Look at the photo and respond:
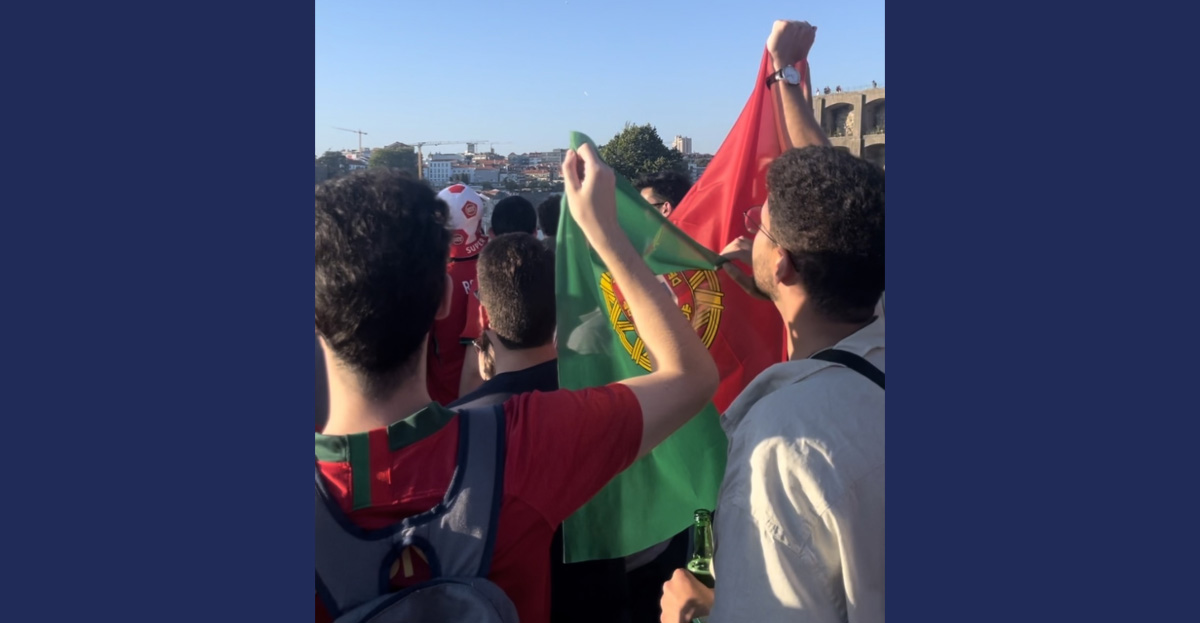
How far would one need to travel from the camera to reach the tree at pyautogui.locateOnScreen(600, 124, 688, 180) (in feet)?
7.52

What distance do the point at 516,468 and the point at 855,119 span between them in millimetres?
1625

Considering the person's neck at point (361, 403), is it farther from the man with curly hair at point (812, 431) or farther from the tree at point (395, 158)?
the man with curly hair at point (812, 431)

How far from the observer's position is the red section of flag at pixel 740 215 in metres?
2.55

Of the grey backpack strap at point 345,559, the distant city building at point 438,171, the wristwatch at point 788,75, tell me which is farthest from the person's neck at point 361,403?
the wristwatch at point 788,75

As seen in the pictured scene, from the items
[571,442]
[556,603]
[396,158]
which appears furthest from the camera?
[556,603]

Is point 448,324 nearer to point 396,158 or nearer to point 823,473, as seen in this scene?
point 396,158

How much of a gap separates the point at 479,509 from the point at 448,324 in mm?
2387

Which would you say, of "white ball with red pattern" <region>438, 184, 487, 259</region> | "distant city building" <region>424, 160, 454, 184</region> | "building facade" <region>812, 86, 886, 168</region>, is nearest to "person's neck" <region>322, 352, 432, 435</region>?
"distant city building" <region>424, 160, 454, 184</region>

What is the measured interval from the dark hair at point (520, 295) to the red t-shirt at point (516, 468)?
30.5 inches

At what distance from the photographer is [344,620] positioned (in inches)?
62.2

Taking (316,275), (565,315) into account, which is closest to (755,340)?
(565,315)

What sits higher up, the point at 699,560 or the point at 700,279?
the point at 700,279

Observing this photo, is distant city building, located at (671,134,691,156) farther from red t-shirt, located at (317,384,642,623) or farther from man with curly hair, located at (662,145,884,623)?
red t-shirt, located at (317,384,642,623)

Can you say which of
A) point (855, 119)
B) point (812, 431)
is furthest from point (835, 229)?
point (855, 119)
